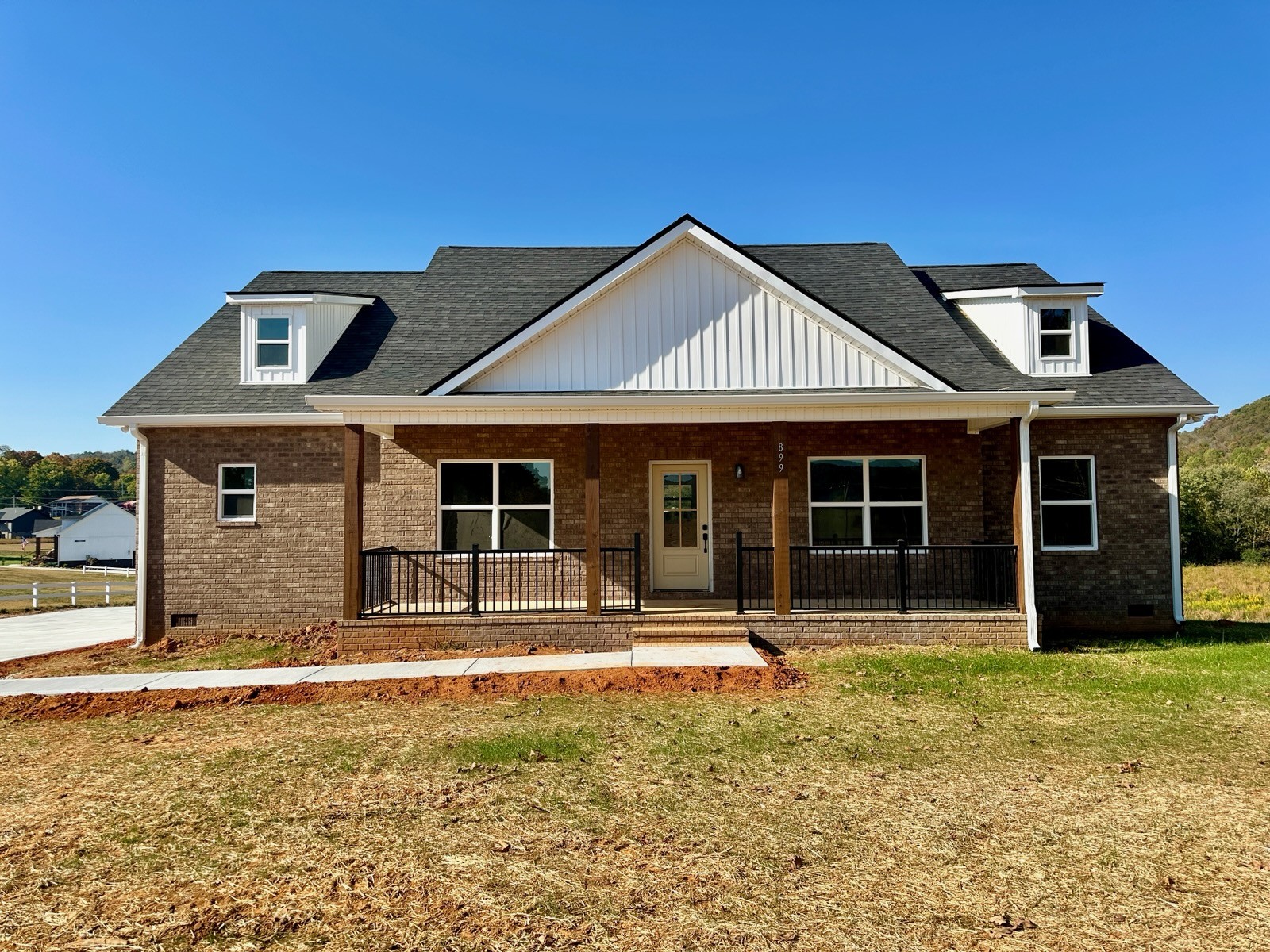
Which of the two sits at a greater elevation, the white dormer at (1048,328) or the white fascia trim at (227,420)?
the white dormer at (1048,328)

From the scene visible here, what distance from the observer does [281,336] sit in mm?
13391

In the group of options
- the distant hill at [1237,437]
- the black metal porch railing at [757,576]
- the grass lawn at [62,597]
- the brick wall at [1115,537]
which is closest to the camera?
the black metal porch railing at [757,576]

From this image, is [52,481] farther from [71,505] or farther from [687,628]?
[687,628]

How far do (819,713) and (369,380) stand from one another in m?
8.21

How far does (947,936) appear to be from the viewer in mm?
3615

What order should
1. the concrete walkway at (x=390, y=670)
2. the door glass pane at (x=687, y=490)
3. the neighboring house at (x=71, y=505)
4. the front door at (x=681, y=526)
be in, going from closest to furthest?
the concrete walkway at (x=390, y=670), the front door at (x=681, y=526), the door glass pane at (x=687, y=490), the neighboring house at (x=71, y=505)

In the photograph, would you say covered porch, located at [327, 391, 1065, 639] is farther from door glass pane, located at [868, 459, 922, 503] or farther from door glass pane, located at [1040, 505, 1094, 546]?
door glass pane, located at [1040, 505, 1094, 546]

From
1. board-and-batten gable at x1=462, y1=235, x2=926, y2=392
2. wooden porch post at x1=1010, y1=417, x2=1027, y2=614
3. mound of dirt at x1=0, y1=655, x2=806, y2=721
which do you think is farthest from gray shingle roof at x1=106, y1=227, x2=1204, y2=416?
mound of dirt at x1=0, y1=655, x2=806, y2=721

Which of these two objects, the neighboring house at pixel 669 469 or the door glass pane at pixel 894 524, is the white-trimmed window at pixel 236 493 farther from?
the door glass pane at pixel 894 524

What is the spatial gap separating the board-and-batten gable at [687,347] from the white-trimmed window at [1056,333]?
4.17m

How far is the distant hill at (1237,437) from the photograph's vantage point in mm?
61731

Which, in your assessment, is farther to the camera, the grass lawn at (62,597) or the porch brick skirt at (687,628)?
the grass lawn at (62,597)

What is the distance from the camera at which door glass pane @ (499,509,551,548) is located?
12281mm

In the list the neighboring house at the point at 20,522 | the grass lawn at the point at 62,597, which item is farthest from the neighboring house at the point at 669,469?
the neighboring house at the point at 20,522
